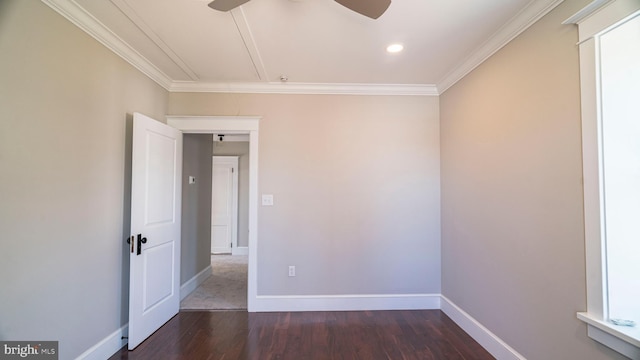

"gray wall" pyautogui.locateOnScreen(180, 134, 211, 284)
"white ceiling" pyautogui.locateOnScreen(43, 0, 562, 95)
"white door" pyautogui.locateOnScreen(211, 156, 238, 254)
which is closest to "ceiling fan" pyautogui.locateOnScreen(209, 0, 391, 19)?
"white ceiling" pyautogui.locateOnScreen(43, 0, 562, 95)

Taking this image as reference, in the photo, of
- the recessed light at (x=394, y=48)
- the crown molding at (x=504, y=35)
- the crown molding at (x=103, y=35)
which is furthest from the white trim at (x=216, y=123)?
the crown molding at (x=504, y=35)

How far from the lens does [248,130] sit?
3.16 m

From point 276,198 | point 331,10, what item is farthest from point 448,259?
point 331,10

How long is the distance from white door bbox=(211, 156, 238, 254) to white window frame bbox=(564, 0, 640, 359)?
5754 millimetres

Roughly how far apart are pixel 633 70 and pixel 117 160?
11.5ft

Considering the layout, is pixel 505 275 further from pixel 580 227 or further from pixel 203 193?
pixel 203 193

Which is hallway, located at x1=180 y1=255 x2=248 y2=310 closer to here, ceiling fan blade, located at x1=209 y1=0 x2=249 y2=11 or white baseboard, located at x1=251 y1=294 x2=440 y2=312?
white baseboard, located at x1=251 y1=294 x2=440 y2=312

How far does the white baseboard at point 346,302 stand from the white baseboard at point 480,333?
0.24 metres

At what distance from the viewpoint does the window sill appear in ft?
4.21

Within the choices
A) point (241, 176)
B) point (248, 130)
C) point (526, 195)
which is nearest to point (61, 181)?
point (248, 130)

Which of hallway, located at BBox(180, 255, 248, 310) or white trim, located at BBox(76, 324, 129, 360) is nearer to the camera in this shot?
white trim, located at BBox(76, 324, 129, 360)

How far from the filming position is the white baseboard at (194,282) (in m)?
3.47

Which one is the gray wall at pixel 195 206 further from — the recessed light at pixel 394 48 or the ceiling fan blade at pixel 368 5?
the ceiling fan blade at pixel 368 5

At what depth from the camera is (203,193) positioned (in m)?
4.07
